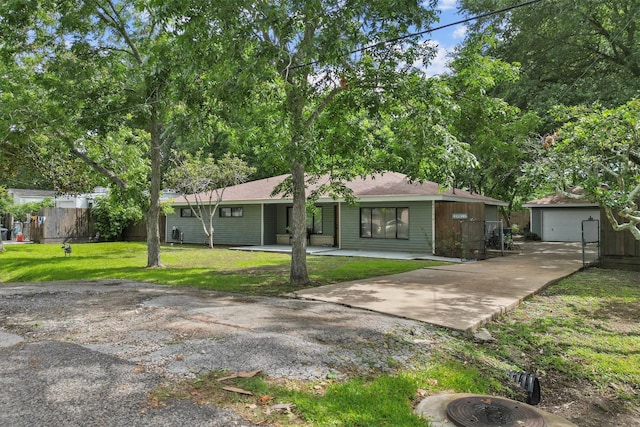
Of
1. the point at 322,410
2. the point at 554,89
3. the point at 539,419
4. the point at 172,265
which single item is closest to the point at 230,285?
Answer: the point at 172,265

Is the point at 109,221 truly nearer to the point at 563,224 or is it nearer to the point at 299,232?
the point at 299,232

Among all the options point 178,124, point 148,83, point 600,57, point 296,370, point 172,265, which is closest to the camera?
point 296,370

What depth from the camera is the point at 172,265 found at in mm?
13828

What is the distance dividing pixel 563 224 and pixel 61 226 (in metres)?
28.3

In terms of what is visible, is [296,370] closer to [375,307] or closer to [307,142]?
[375,307]

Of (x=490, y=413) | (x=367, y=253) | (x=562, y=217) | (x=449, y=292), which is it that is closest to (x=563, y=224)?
(x=562, y=217)

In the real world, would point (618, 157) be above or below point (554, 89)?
below

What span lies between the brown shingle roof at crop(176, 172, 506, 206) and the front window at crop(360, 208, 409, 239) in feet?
2.82

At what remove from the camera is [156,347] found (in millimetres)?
4668

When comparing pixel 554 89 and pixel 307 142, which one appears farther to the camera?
pixel 554 89

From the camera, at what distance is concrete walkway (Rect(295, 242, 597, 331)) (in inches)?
261

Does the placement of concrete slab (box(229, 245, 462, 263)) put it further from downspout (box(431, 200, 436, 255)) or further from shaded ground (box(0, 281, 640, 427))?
shaded ground (box(0, 281, 640, 427))

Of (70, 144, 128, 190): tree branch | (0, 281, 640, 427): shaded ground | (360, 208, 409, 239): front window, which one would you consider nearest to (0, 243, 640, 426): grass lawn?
(0, 281, 640, 427): shaded ground

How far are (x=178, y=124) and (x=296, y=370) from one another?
20.2 feet
